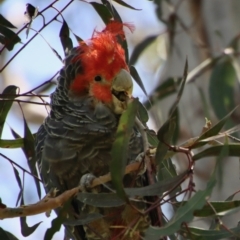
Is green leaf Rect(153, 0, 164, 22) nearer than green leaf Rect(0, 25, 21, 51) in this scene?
No

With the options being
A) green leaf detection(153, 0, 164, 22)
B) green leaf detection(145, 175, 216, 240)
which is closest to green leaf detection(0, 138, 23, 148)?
green leaf detection(145, 175, 216, 240)

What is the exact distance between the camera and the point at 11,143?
5.63 ft

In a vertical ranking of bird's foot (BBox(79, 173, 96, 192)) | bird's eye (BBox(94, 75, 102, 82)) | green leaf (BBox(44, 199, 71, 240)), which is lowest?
green leaf (BBox(44, 199, 71, 240))

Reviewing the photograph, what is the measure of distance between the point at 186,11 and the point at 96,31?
4.85 feet

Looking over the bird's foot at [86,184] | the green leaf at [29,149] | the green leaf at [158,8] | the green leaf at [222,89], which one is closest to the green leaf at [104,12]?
the green leaf at [29,149]

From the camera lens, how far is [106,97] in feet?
5.85

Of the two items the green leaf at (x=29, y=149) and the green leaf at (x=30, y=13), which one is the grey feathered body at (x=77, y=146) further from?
the green leaf at (x=30, y=13)

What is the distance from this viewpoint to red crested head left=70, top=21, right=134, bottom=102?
5.84 ft

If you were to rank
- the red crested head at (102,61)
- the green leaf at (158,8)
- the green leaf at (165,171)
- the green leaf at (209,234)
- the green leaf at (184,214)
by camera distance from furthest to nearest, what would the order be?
the green leaf at (158,8) → the red crested head at (102,61) → the green leaf at (165,171) → the green leaf at (209,234) → the green leaf at (184,214)

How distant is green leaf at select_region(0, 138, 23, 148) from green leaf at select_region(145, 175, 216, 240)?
2.14ft

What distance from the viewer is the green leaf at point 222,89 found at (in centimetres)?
235

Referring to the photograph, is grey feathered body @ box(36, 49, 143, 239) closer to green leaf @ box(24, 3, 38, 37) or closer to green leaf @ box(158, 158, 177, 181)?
green leaf @ box(158, 158, 177, 181)

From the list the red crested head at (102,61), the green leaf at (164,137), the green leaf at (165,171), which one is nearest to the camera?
the green leaf at (164,137)

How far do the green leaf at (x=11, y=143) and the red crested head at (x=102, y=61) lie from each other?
9.6 inches
